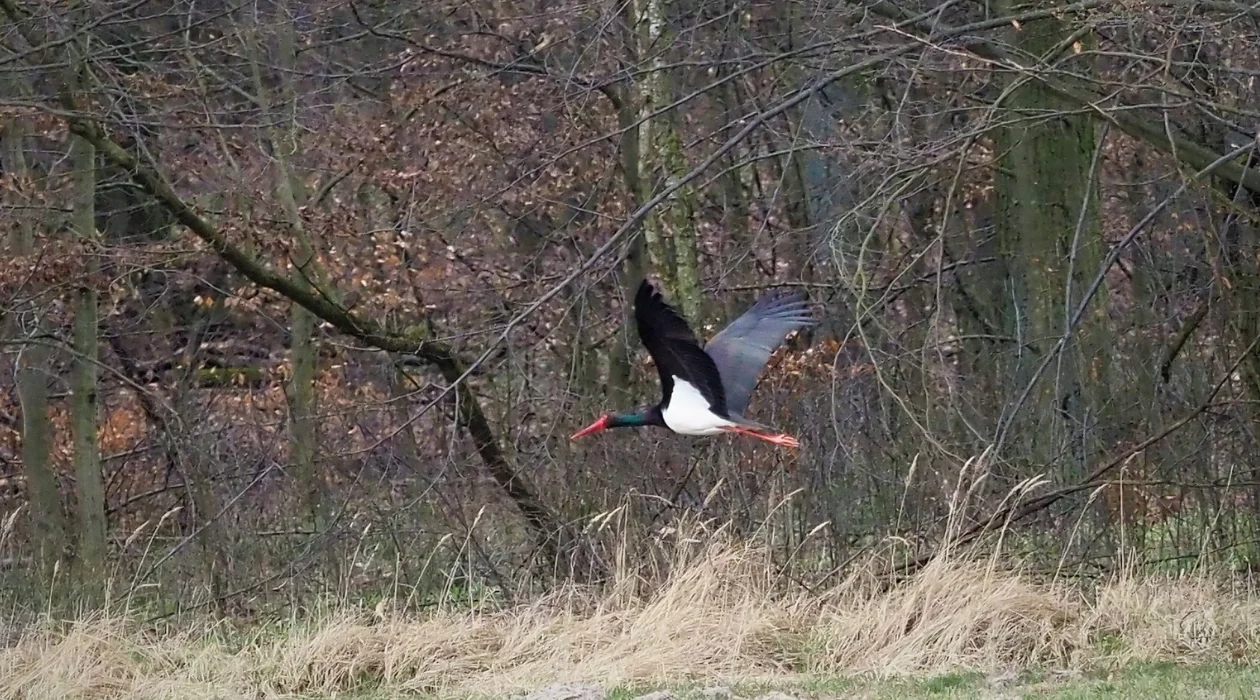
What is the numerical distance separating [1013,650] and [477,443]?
4437mm

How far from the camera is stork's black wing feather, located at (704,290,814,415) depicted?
8773 millimetres

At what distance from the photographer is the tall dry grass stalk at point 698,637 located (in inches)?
292

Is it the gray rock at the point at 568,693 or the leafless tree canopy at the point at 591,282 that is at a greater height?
the leafless tree canopy at the point at 591,282

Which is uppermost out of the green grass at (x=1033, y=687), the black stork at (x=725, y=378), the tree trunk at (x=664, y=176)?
the tree trunk at (x=664, y=176)

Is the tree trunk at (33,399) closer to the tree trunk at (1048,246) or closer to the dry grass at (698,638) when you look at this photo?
the dry grass at (698,638)

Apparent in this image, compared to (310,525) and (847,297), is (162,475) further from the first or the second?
(847,297)

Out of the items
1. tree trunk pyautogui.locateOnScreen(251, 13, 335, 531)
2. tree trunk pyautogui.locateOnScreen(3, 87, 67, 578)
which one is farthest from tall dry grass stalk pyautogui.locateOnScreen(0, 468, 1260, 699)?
tree trunk pyautogui.locateOnScreen(3, 87, 67, 578)

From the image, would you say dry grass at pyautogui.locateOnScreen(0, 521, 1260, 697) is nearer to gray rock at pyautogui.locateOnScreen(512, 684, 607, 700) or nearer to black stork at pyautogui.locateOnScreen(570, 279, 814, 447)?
gray rock at pyautogui.locateOnScreen(512, 684, 607, 700)

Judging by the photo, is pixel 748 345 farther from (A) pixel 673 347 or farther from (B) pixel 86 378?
(B) pixel 86 378

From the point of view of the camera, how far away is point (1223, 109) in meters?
7.43

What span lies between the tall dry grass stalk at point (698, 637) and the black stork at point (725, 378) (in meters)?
0.56

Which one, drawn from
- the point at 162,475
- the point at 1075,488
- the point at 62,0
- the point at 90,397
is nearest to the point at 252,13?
the point at 62,0

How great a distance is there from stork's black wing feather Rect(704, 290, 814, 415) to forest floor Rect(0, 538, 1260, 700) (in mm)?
781

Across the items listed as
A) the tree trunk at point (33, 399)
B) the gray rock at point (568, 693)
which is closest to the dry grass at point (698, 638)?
the gray rock at point (568, 693)
